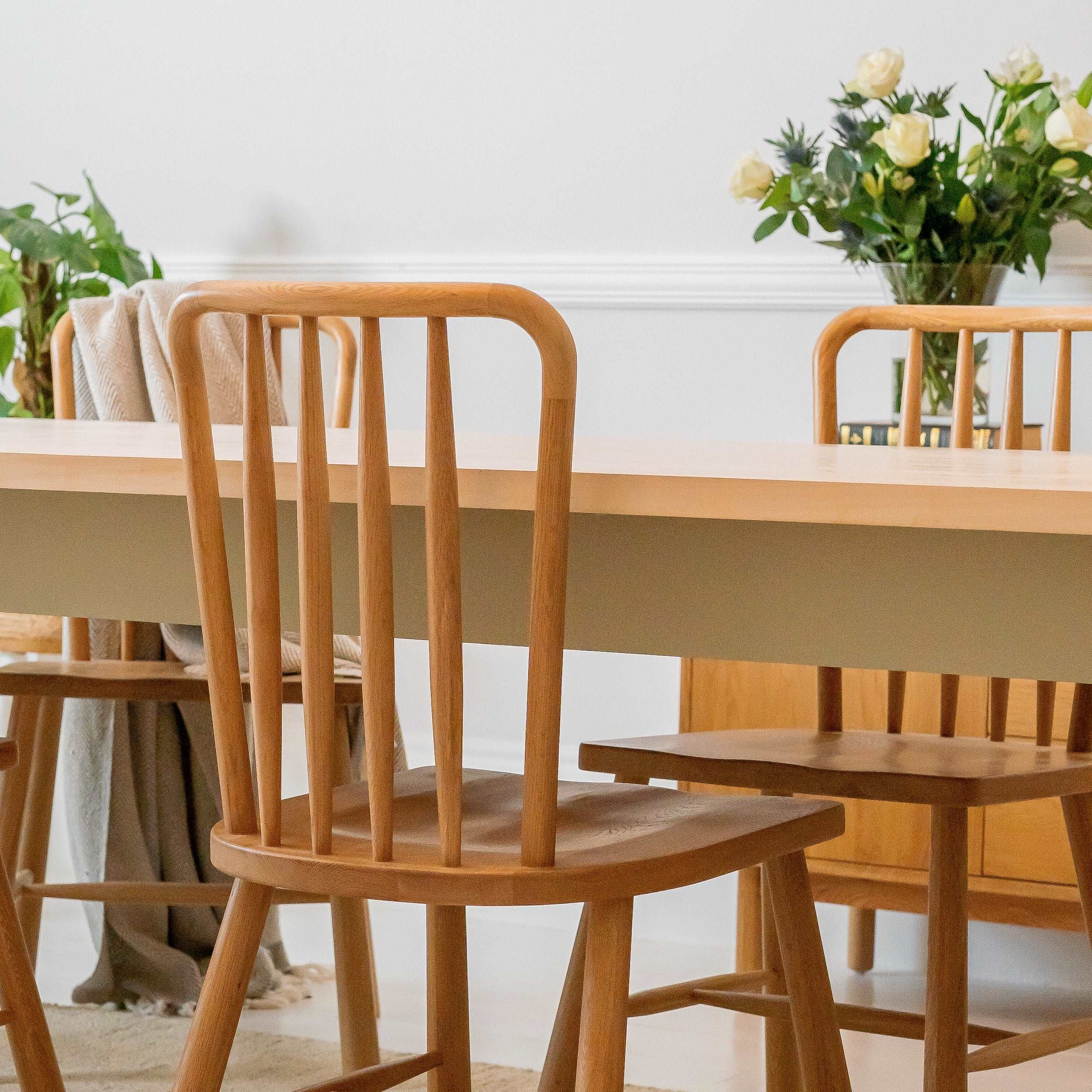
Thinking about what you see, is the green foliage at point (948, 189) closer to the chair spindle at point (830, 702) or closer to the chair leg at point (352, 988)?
the chair spindle at point (830, 702)

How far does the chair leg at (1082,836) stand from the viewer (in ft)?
5.01

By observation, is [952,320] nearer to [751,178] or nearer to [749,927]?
[751,178]

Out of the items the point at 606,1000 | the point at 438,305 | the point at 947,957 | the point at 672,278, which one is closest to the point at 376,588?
the point at 438,305

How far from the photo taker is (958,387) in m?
1.69

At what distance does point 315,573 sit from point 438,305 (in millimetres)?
183

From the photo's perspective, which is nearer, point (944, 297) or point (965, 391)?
point (965, 391)

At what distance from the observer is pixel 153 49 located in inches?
117

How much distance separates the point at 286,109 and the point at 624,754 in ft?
5.86

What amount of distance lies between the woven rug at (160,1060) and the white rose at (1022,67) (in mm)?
1336

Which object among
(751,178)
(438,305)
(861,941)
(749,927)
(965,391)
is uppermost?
(751,178)

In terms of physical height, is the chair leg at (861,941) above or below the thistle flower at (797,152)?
below

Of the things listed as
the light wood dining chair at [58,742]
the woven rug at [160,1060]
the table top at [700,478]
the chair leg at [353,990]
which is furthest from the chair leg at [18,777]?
the table top at [700,478]

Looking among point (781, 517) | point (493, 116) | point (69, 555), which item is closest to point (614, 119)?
point (493, 116)

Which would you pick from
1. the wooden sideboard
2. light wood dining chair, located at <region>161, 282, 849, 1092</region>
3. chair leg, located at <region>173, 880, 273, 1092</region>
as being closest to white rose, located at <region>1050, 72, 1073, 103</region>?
the wooden sideboard
